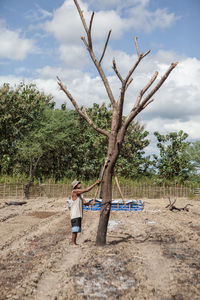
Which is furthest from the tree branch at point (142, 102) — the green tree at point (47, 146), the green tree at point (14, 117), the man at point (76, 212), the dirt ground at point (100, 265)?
the green tree at point (14, 117)

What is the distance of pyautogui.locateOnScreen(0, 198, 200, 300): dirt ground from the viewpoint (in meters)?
4.75

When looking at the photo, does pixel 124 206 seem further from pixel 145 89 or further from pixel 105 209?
pixel 145 89

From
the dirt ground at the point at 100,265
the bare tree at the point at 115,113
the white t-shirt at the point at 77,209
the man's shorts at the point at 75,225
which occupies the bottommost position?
the dirt ground at the point at 100,265

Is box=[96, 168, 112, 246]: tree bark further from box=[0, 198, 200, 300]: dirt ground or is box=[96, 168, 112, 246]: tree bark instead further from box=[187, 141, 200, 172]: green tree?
box=[187, 141, 200, 172]: green tree

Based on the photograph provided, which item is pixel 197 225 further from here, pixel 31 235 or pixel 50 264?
pixel 50 264

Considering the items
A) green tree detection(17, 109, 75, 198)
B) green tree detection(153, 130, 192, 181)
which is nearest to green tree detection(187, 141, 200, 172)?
green tree detection(153, 130, 192, 181)

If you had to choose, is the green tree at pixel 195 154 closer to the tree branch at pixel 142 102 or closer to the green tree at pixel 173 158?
the green tree at pixel 173 158

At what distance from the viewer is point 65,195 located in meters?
24.8

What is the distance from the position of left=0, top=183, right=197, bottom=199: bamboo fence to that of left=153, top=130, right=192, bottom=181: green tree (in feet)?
8.37

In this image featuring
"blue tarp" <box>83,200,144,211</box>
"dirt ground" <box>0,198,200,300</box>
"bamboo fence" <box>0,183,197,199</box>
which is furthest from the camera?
"bamboo fence" <box>0,183,197,199</box>

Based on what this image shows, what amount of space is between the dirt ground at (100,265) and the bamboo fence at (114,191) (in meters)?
13.5

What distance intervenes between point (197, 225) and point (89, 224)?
3.90 m

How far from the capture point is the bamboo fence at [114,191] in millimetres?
23211

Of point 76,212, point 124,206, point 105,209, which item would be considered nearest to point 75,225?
point 76,212
